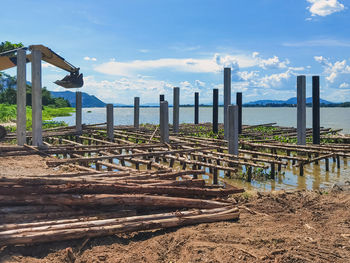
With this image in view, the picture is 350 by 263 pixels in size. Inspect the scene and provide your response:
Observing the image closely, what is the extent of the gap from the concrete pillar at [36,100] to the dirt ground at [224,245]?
778cm

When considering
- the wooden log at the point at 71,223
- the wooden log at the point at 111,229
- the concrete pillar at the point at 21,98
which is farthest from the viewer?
the concrete pillar at the point at 21,98

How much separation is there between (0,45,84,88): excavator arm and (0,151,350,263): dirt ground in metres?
10.1

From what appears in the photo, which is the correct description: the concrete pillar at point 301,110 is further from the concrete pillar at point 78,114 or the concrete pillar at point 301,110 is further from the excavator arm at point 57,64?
the concrete pillar at point 78,114

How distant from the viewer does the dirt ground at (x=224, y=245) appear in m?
4.41

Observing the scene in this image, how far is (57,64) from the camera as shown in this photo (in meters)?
14.4

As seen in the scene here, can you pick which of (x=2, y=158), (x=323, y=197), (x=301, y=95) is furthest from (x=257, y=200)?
(x=301, y=95)

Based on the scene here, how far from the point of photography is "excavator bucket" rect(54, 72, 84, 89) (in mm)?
14320

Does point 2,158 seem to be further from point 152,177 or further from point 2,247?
point 2,247

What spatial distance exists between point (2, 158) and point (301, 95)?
12085 mm

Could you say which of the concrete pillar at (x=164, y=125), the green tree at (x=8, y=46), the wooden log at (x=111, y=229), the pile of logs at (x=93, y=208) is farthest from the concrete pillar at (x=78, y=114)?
the green tree at (x=8, y=46)

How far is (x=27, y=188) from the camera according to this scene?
5.40 metres

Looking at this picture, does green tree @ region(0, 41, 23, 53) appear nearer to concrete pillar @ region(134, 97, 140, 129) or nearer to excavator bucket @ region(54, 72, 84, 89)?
concrete pillar @ region(134, 97, 140, 129)

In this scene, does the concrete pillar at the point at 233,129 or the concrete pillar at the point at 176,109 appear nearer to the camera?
the concrete pillar at the point at 233,129

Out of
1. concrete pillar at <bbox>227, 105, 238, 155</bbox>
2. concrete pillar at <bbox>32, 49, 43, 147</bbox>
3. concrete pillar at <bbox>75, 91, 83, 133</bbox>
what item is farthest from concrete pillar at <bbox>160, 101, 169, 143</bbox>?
concrete pillar at <bbox>75, 91, 83, 133</bbox>
